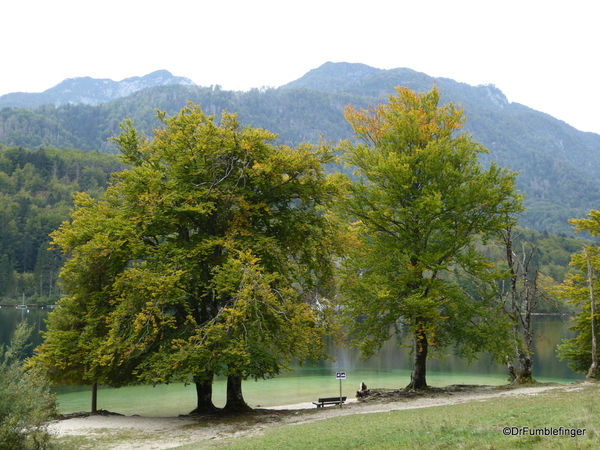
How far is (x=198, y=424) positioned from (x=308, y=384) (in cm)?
2307

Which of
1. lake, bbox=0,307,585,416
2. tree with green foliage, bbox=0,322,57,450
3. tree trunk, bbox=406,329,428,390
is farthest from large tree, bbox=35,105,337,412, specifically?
lake, bbox=0,307,585,416

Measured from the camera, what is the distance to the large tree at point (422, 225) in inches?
948

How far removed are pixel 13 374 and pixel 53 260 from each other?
13164cm

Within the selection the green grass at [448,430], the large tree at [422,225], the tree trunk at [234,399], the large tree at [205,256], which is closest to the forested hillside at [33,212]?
the large tree at [205,256]

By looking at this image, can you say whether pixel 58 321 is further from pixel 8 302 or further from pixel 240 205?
pixel 8 302

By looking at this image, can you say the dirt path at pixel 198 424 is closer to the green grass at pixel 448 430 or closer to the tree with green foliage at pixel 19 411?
the green grass at pixel 448 430

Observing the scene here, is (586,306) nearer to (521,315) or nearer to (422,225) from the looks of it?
(521,315)

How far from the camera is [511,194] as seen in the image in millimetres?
25797

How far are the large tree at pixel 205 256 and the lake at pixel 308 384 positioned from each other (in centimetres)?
1095

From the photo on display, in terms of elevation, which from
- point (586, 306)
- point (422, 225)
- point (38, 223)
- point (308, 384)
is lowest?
point (308, 384)

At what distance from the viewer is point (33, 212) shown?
5901 inches

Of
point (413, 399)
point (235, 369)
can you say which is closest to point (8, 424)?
point (235, 369)

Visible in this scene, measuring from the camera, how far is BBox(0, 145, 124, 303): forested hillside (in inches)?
5266

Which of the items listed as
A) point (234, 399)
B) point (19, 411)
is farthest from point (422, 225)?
point (19, 411)
